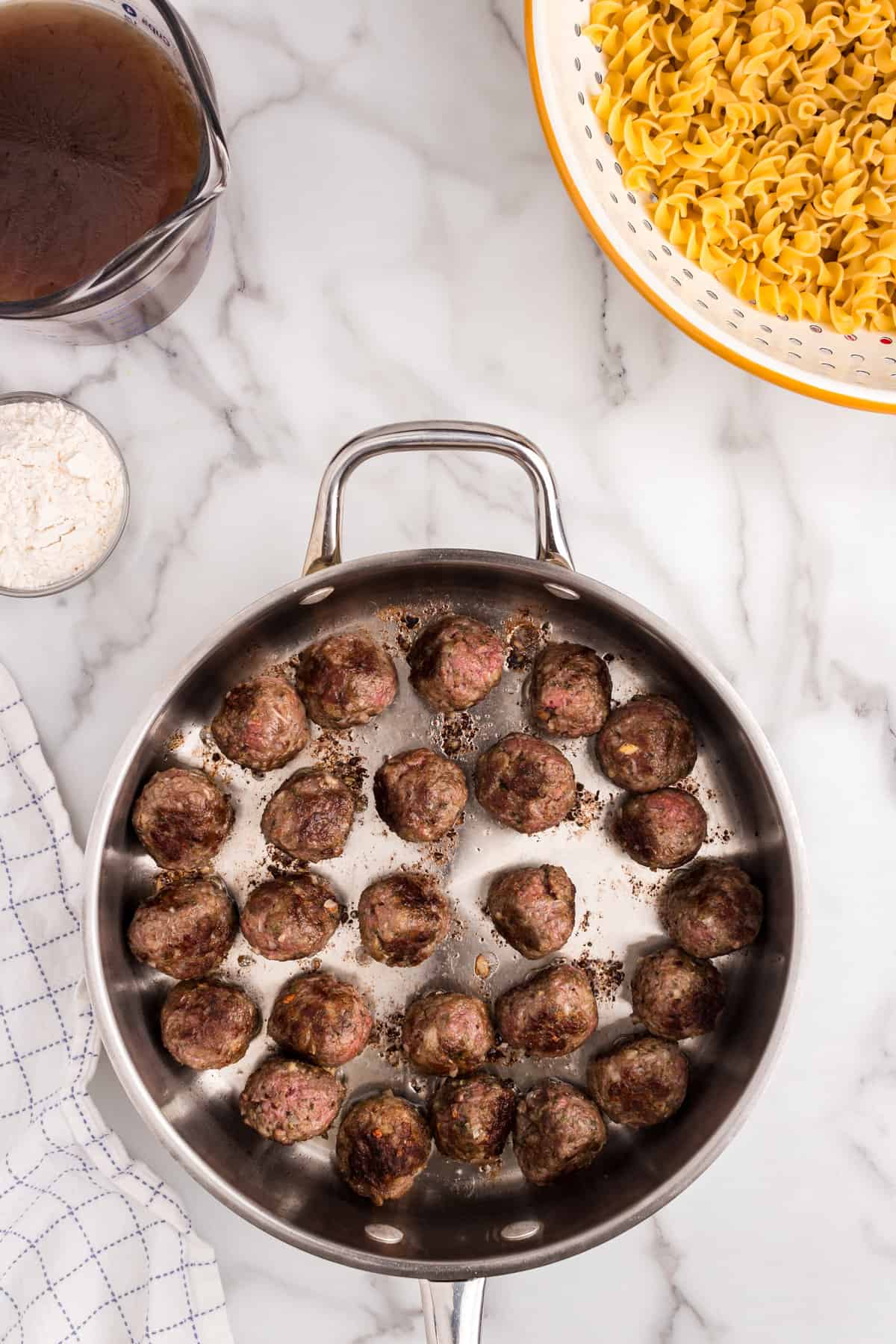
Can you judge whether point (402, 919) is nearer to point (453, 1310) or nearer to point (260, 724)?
point (260, 724)

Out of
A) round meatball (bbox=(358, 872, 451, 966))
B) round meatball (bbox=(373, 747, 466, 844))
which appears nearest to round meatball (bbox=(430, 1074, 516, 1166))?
round meatball (bbox=(358, 872, 451, 966))

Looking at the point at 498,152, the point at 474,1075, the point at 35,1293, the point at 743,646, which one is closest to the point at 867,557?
the point at 743,646

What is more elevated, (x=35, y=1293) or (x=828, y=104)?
(x=828, y=104)

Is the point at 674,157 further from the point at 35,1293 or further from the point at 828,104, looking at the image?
the point at 35,1293

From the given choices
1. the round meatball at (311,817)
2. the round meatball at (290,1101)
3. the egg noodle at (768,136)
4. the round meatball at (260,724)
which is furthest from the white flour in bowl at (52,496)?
the egg noodle at (768,136)

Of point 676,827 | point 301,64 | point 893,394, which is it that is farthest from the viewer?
point 301,64

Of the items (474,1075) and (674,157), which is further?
(474,1075)

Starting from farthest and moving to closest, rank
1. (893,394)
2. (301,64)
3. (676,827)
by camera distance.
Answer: (301,64) < (676,827) < (893,394)
